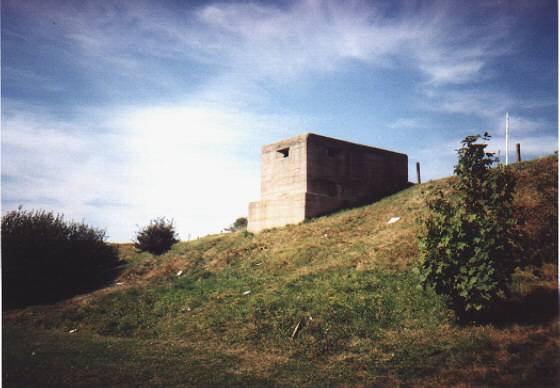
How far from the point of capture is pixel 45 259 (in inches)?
715

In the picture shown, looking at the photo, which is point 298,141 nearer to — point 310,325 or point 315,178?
point 315,178

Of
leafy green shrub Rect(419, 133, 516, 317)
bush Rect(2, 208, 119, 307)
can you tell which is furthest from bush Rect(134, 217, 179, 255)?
leafy green shrub Rect(419, 133, 516, 317)

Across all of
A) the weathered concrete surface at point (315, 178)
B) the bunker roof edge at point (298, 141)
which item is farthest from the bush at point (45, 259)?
the bunker roof edge at point (298, 141)

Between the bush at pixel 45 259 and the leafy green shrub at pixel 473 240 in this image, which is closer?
the leafy green shrub at pixel 473 240

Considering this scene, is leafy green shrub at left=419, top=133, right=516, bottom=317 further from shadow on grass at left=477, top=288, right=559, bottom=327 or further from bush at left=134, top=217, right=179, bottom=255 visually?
bush at left=134, top=217, right=179, bottom=255

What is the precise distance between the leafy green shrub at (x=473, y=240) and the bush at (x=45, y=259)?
16685 mm

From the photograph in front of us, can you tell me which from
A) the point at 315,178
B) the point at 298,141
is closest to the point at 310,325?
the point at 315,178

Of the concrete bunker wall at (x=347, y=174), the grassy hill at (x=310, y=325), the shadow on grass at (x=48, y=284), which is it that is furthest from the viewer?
the concrete bunker wall at (x=347, y=174)

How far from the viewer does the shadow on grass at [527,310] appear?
273 inches

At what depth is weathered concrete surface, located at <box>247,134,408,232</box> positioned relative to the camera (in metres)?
20.7

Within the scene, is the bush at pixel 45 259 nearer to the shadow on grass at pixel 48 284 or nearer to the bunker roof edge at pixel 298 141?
the shadow on grass at pixel 48 284

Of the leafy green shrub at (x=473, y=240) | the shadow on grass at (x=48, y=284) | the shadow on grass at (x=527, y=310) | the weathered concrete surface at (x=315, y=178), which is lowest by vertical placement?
the shadow on grass at (x=48, y=284)

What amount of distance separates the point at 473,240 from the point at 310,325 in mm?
4078

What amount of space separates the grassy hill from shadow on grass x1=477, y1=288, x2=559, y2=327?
1.3 inches
